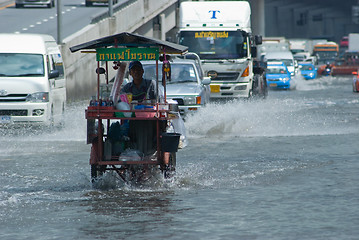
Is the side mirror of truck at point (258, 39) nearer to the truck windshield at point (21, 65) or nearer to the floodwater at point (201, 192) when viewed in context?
the floodwater at point (201, 192)

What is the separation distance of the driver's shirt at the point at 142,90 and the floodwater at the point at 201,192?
3.59 feet

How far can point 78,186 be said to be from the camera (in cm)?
1209

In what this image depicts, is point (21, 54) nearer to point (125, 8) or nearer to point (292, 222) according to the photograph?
point (292, 222)

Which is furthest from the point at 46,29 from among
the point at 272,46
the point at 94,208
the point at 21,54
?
the point at 94,208

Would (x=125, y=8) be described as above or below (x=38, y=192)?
above

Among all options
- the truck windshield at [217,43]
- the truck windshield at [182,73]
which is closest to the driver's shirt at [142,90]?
the truck windshield at [182,73]

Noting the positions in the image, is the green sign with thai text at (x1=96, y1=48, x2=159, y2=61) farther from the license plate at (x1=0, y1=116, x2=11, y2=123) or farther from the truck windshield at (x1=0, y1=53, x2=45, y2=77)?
the truck windshield at (x1=0, y1=53, x2=45, y2=77)

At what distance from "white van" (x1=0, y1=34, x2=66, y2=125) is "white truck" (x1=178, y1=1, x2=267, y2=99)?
340 inches

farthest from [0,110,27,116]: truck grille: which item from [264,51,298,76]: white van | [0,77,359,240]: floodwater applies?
[264,51,298,76]: white van

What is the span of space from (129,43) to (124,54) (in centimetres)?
24

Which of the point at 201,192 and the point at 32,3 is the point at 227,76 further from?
the point at 32,3

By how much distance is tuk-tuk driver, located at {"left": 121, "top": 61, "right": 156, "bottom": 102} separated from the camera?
39.4 feet

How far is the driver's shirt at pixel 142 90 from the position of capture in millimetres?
12031

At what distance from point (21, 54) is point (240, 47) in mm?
10237
